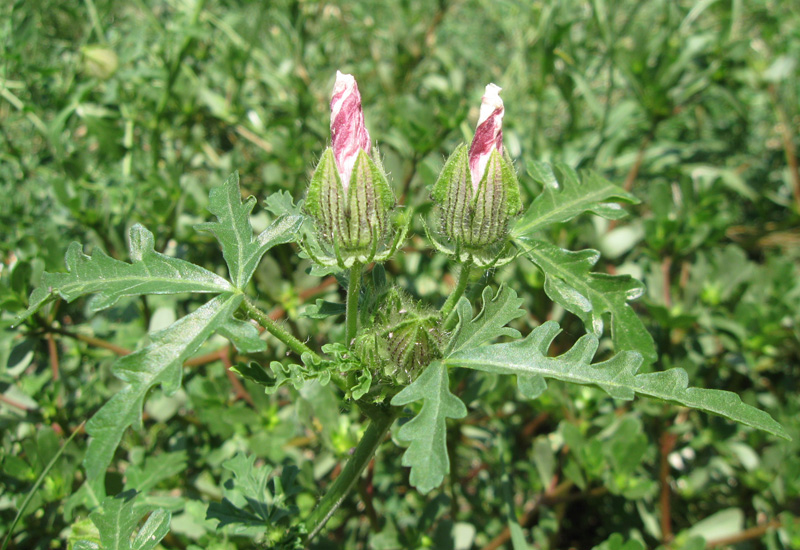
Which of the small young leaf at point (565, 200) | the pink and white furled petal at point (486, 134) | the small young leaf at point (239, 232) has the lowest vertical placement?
the small young leaf at point (565, 200)

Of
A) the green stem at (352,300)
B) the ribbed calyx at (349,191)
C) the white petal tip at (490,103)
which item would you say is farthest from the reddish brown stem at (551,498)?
the white petal tip at (490,103)

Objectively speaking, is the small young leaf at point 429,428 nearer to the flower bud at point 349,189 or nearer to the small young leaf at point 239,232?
the flower bud at point 349,189

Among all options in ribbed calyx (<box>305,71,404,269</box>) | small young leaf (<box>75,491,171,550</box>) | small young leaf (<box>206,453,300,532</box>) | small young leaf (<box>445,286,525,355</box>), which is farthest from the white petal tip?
small young leaf (<box>75,491,171,550</box>)

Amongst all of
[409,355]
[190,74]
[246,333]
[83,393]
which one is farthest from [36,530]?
[190,74]

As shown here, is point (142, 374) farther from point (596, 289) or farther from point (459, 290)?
point (596, 289)

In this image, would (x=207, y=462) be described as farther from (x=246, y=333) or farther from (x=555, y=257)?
(x=555, y=257)

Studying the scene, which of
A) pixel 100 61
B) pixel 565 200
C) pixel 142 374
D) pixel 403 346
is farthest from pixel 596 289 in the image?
pixel 100 61

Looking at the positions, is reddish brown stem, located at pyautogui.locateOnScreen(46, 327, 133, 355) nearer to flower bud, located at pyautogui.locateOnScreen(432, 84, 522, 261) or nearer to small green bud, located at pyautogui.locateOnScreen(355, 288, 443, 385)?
small green bud, located at pyautogui.locateOnScreen(355, 288, 443, 385)

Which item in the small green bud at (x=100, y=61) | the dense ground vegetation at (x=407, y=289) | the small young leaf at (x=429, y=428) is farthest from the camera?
the small green bud at (x=100, y=61)
